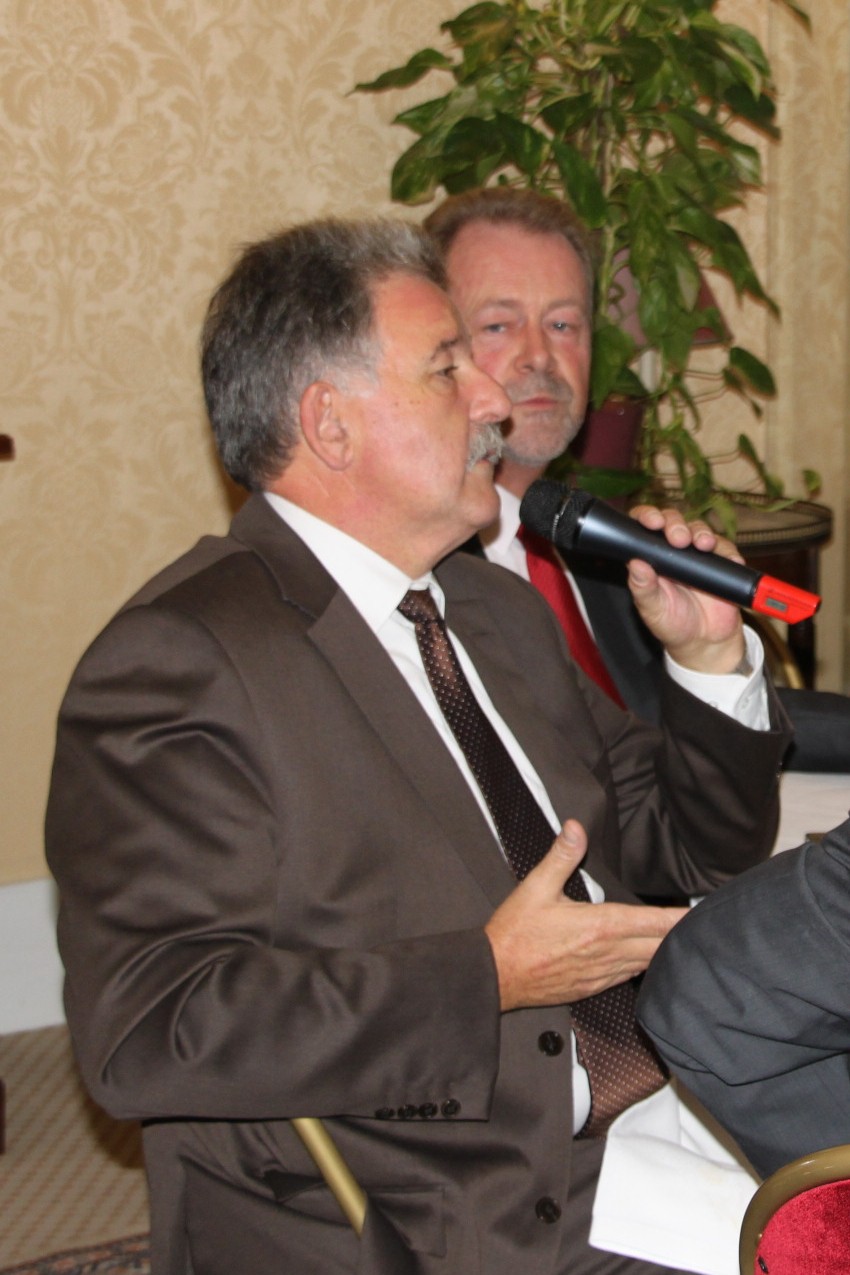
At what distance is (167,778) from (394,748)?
25 cm

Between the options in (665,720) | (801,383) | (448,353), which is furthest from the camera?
(801,383)

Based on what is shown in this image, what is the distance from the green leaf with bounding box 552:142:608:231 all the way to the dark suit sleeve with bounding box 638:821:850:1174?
227 cm

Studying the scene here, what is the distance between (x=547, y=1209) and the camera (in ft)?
4.55

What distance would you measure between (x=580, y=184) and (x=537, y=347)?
69 cm

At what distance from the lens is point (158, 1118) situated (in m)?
1.40

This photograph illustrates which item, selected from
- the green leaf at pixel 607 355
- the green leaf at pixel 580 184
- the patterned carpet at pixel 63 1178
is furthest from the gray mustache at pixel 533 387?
the patterned carpet at pixel 63 1178

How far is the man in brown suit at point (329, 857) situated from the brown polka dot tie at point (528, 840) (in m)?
0.02

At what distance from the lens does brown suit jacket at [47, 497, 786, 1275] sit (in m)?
1.28

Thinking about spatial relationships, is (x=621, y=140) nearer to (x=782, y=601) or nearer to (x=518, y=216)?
(x=518, y=216)

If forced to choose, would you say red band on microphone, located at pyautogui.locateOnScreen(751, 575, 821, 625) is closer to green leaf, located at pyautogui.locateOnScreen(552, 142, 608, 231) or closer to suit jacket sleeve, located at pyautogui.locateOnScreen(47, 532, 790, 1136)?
suit jacket sleeve, located at pyautogui.locateOnScreen(47, 532, 790, 1136)

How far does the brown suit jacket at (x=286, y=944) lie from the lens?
4.21ft

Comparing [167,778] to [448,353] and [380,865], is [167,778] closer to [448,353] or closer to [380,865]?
[380,865]

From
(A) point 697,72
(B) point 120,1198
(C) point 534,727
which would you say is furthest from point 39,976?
(A) point 697,72

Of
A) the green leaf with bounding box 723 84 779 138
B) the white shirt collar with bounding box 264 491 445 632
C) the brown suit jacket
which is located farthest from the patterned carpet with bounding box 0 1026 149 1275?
the green leaf with bounding box 723 84 779 138
